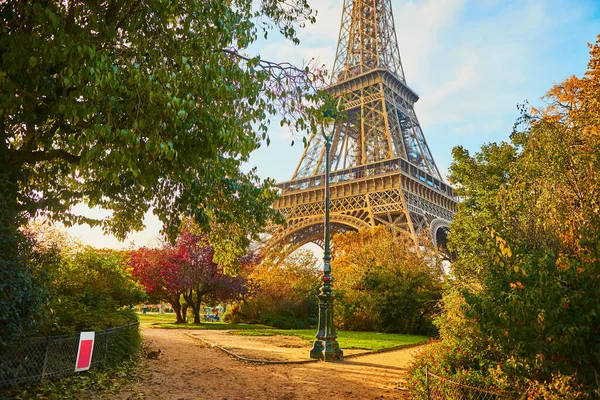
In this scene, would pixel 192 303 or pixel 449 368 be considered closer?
pixel 449 368

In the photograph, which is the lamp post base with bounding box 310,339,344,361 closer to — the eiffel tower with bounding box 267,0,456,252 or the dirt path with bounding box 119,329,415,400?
the dirt path with bounding box 119,329,415,400

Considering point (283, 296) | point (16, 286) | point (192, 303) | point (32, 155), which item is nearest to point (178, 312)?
point (192, 303)

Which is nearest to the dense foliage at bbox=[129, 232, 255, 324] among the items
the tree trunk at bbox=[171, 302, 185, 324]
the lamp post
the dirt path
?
the tree trunk at bbox=[171, 302, 185, 324]

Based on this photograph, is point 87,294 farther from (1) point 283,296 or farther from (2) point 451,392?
(1) point 283,296

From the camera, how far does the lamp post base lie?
1124 cm

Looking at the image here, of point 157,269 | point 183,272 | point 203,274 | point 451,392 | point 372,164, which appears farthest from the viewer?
point 372,164

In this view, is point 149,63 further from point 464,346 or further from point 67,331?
point 464,346

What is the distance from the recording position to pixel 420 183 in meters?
36.2

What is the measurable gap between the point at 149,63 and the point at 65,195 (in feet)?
13.0

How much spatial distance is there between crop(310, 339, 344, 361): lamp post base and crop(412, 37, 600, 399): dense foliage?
2988 millimetres

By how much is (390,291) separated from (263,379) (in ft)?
46.1

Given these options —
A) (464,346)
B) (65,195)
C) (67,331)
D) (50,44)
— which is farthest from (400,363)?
(50,44)

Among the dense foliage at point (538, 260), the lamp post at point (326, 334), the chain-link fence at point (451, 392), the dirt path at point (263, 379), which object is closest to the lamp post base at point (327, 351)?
the lamp post at point (326, 334)

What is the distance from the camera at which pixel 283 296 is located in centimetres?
2623
